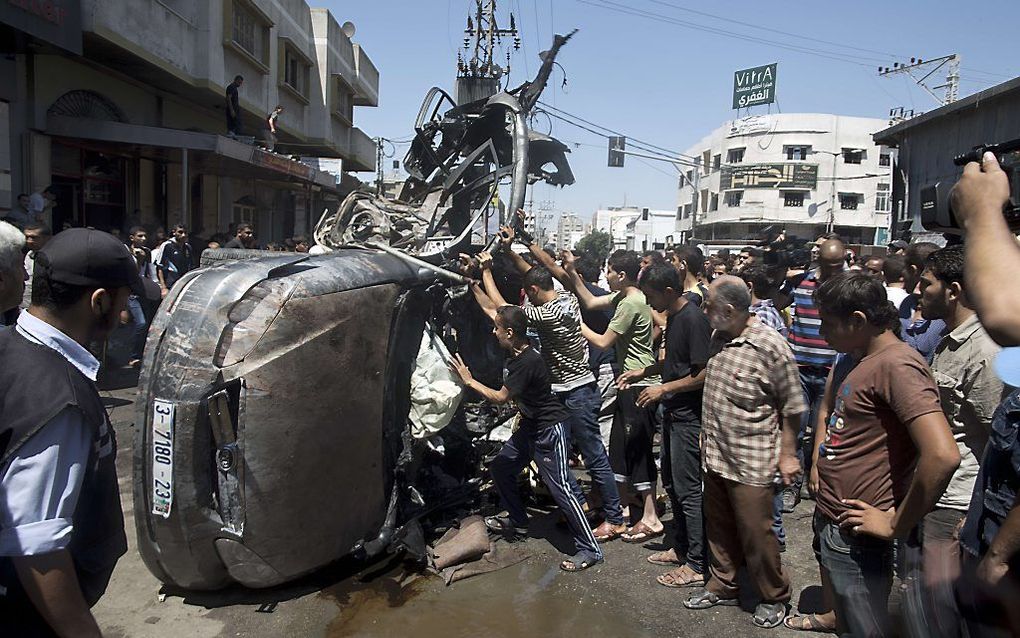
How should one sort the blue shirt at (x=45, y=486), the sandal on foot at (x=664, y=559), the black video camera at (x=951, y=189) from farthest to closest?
the sandal on foot at (x=664, y=559) < the black video camera at (x=951, y=189) < the blue shirt at (x=45, y=486)

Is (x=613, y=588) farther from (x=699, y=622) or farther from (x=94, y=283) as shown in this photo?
(x=94, y=283)

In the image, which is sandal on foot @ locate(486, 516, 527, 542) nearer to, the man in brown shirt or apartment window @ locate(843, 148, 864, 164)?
the man in brown shirt

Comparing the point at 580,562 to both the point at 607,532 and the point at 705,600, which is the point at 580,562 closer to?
the point at 607,532

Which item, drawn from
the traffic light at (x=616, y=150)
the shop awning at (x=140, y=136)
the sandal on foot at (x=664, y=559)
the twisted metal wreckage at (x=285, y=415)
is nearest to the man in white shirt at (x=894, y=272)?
the sandal on foot at (x=664, y=559)

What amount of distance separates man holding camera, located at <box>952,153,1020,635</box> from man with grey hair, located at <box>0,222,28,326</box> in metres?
2.54

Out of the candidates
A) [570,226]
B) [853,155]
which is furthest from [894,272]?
[570,226]

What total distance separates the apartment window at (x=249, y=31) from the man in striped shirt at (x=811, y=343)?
42.8 feet

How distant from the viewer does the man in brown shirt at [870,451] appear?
2512 millimetres

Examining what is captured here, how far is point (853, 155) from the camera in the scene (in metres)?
50.5

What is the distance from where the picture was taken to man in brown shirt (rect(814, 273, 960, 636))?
251cm

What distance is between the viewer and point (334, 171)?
59.3 feet

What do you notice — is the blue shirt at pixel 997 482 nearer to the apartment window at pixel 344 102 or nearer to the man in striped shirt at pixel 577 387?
the man in striped shirt at pixel 577 387

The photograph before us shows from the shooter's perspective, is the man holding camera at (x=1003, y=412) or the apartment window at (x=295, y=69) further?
the apartment window at (x=295, y=69)

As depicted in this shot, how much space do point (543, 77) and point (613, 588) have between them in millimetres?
4706
